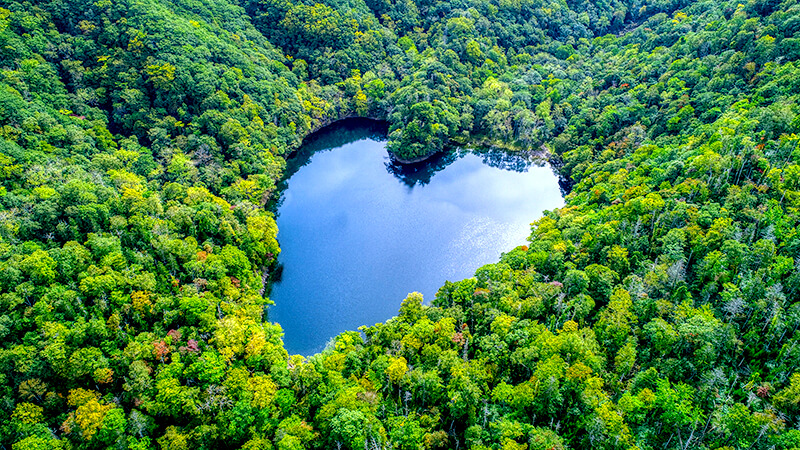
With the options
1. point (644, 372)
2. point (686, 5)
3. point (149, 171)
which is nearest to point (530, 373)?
point (644, 372)

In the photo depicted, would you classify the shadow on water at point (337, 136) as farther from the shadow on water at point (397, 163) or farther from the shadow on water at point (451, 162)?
the shadow on water at point (451, 162)

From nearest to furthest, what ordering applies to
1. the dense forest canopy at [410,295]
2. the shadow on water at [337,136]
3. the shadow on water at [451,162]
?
the dense forest canopy at [410,295], the shadow on water at [451,162], the shadow on water at [337,136]

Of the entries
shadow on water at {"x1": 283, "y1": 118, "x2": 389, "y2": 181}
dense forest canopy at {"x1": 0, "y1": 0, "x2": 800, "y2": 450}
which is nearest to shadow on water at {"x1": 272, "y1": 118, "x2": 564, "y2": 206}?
shadow on water at {"x1": 283, "y1": 118, "x2": 389, "y2": 181}

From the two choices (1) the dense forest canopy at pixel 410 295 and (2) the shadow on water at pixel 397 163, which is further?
(2) the shadow on water at pixel 397 163

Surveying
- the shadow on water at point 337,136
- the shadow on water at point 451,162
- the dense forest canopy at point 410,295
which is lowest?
the dense forest canopy at point 410,295

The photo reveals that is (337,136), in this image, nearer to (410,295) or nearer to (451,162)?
(451,162)

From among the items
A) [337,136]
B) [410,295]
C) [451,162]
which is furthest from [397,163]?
[410,295]

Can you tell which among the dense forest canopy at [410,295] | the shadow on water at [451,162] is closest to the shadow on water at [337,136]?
the dense forest canopy at [410,295]

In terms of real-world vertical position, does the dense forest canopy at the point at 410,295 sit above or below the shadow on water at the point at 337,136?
below
